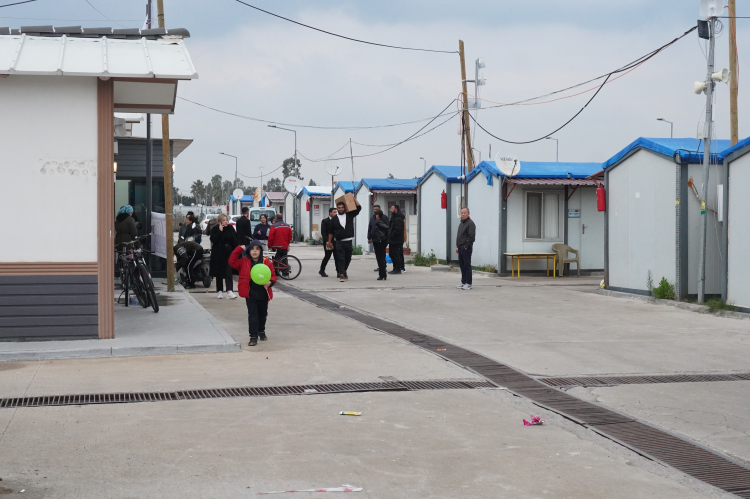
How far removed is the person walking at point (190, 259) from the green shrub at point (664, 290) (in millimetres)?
9608

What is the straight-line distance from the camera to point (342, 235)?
19672mm

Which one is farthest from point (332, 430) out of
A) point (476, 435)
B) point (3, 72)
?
point (3, 72)

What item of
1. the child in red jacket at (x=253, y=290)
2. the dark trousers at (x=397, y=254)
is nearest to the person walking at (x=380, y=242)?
the dark trousers at (x=397, y=254)

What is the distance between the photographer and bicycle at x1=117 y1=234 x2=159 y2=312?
41.5ft

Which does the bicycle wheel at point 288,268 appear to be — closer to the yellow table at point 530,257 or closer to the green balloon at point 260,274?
the yellow table at point 530,257

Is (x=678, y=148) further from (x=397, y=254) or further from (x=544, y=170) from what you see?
(x=397, y=254)

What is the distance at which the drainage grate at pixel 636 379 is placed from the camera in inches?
313

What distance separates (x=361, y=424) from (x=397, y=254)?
16.3 meters

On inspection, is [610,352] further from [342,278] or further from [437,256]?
[437,256]

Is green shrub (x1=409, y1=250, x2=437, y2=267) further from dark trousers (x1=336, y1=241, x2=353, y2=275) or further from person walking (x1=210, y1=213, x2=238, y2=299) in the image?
person walking (x1=210, y1=213, x2=238, y2=299)

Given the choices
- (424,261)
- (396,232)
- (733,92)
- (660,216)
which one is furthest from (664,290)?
(424,261)

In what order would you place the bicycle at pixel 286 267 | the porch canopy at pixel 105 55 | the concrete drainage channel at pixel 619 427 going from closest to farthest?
the concrete drainage channel at pixel 619 427, the porch canopy at pixel 105 55, the bicycle at pixel 286 267

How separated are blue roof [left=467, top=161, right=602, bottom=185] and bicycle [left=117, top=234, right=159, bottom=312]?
38.2 feet

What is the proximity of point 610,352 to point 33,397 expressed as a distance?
6.32 m
